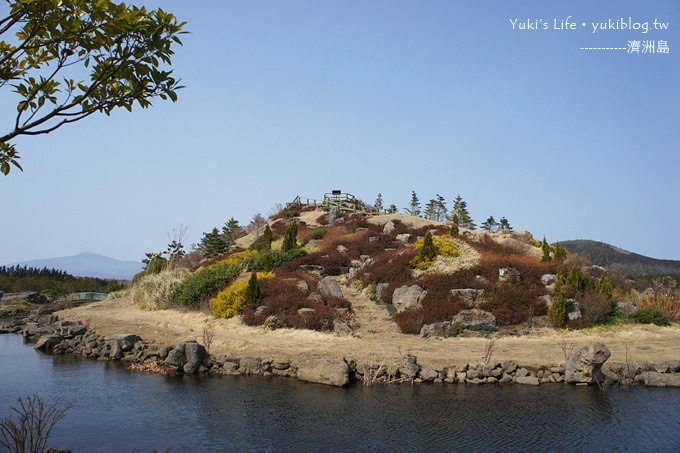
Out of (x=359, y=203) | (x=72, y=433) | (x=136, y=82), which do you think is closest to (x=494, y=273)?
(x=72, y=433)

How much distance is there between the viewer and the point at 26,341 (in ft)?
80.0

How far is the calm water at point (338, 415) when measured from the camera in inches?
396

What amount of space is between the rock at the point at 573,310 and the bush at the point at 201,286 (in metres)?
16.9

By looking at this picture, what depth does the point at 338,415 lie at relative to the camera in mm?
11773

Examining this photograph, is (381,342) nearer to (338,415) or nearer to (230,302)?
(338,415)

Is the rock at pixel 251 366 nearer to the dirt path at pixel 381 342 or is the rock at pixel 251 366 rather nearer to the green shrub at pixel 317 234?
the dirt path at pixel 381 342

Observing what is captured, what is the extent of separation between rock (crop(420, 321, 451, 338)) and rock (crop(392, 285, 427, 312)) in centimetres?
238

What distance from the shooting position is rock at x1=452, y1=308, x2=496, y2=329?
20.7 m

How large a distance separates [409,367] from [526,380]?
3.48 metres

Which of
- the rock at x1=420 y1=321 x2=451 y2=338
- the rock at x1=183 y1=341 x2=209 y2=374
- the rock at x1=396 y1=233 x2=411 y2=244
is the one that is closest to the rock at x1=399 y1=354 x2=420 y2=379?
the rock at x1=420 y1=321 x2=451 y2=338

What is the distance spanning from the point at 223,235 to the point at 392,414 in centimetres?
4329

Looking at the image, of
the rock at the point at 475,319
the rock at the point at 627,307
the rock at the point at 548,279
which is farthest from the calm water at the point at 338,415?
the rock at the point at 548,279

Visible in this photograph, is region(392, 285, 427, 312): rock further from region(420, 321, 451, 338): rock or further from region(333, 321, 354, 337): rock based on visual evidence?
region(333, 321, 354, 337): rock

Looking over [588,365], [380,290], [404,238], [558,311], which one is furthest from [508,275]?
[404,238]
